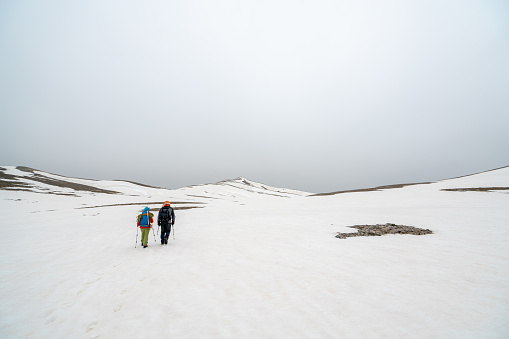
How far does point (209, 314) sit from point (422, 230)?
14.5m

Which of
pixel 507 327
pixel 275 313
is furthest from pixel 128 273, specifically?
pixel 507 327

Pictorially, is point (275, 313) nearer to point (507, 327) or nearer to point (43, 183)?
point (507, 327)

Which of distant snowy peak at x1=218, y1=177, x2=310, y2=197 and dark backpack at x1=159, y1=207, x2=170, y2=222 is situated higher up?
distant snowy peak at x1=218, y1=177, x2=310, y2=197

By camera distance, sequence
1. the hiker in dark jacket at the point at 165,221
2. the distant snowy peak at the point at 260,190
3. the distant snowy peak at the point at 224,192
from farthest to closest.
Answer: the distant snowy peak at the point at 260,190
the distant snowy peak at the point at 224,192
the hiker in dark jacket at the point at 165,221

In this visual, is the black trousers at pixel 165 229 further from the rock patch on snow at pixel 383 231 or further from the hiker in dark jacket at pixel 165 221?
the rock patch on snow at pixel 383 231

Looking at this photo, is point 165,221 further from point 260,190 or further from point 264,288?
point 260,190

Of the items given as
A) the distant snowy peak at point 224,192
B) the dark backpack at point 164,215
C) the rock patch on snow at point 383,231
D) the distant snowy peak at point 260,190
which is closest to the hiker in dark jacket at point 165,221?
the dark backpack at point 164,215

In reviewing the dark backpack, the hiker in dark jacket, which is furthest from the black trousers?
the dark backpack

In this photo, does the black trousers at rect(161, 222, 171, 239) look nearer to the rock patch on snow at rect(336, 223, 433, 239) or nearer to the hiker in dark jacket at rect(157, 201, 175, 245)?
the hiker in dark jacket at rect(157, 201, 175, 245)

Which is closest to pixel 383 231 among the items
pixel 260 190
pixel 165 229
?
pixel 165 229

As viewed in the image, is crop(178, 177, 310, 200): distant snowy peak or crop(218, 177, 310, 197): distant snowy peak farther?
crop(218, 177, 310, 197): distant snowy peak

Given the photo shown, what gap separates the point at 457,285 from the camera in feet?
21.3

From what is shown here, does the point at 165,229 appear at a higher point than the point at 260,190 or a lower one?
lower

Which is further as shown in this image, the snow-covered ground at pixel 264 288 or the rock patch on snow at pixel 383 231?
the rock patch on snow at pixel 383 231
